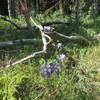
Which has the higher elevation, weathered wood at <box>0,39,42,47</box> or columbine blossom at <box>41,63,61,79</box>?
weathered wood at <box>0,39,42,47</box>

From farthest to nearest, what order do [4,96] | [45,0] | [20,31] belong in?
[45,0] < [20,31] < [4,96]

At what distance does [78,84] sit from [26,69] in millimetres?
844

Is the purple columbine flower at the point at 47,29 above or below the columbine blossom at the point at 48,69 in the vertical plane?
above

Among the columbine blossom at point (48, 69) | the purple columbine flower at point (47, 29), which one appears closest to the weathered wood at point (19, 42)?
the purple columbine flower at point (47, 29)

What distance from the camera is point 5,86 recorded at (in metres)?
4.34

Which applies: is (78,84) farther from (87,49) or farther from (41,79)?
(87,49)

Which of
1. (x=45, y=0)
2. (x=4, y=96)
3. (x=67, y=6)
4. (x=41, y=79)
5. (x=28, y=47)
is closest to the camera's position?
(x=4, y=96)

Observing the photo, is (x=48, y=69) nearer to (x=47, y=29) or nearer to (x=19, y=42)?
(x=19, y=42)

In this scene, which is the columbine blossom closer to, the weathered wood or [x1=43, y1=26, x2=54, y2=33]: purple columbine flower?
the weathered wood

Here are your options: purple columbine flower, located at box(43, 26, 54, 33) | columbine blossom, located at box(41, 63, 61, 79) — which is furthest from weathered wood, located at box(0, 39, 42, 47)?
columbine blossom, located at box(41, 63, 61, 79)

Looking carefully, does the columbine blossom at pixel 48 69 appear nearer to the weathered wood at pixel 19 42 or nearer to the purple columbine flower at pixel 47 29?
the weathered wood at pixel 19 42

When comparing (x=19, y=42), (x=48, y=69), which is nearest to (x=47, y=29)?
(x=19, y=42)

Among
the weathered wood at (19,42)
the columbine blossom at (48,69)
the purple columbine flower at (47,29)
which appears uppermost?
the purple columbine flower at (47,29)

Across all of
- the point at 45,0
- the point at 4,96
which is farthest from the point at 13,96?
the point at 45,0
